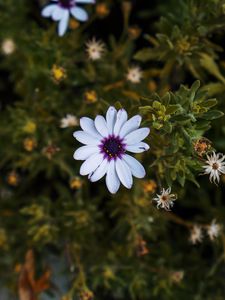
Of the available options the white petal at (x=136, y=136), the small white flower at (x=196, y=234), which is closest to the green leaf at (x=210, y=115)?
the white petal at (x=136, y=136)

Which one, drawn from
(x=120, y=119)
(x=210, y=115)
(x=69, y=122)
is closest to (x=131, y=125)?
(x=120, y=119)

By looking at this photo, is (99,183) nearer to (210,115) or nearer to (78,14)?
(78,14)

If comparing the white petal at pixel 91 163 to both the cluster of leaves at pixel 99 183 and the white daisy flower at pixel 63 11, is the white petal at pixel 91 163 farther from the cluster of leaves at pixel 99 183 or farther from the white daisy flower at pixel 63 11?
the white daisy flower at pixel 63 11

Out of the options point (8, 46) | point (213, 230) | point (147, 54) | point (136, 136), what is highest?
point (8, 46)

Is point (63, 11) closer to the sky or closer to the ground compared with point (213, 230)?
closer to the sky

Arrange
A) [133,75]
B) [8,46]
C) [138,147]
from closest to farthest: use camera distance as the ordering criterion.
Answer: [138,147] < [133,75] < [8,46]

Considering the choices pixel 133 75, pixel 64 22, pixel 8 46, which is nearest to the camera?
pixel 64 22
